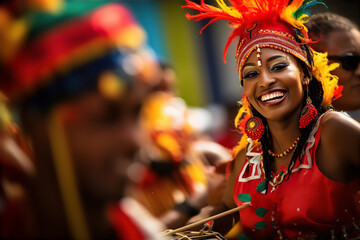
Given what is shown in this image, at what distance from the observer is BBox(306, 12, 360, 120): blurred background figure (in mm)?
3248

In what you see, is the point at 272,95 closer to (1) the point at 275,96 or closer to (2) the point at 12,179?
(1) the point at 275,96

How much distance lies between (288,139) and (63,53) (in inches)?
70.4

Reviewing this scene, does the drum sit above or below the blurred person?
below

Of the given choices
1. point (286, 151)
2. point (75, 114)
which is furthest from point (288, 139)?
point (75, 114)

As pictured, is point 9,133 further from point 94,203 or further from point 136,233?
point 136,233

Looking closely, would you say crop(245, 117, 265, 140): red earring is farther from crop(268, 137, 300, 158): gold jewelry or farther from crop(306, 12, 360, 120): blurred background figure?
crop(306, 12, 360, 120): blurred background figure

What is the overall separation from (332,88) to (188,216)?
1.32 metres

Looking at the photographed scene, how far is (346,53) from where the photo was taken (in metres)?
3.25

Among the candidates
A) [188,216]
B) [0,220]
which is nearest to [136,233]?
[0,220]

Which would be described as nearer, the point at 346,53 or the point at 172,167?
the point at 346,53

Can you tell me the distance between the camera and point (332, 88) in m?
2.84

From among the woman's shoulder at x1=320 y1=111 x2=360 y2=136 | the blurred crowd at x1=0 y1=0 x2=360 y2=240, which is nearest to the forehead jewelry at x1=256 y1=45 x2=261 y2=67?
the woman's shoulder at x1=320 y1=111 x2=360 y2=136

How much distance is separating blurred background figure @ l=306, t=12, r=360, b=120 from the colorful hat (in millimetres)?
2254

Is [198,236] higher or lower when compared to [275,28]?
lower
